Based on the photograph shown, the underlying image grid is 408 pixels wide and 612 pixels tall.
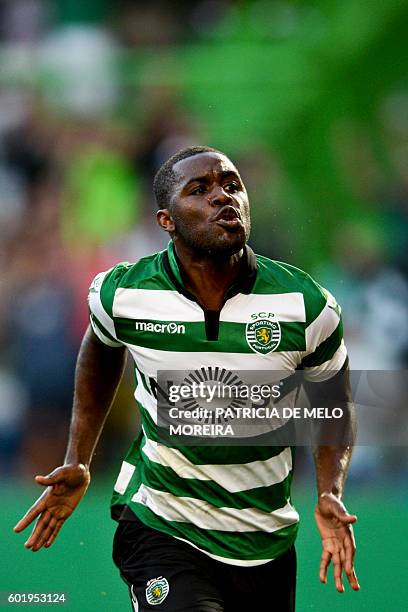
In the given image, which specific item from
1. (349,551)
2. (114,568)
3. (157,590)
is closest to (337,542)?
(349,551)

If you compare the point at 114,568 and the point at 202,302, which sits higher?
the point at 202,302

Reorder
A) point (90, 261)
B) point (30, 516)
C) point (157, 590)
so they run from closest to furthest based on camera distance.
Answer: point (157, 590), point (30, 516), point (90, 261)

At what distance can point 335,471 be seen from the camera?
3.36 metres

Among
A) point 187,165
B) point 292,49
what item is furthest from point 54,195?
point 292,49

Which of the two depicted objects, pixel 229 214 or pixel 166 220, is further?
pixel 166 220

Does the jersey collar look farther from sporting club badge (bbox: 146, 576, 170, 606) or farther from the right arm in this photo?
sporting club badge (bbox: 146, 576, 170, 606)

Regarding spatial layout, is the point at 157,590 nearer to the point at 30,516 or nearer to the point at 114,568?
the point at 30,516

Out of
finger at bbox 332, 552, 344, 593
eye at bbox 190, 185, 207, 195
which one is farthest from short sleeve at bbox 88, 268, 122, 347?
finger at bbox 332, 552, 344, 593

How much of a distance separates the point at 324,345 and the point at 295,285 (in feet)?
0.73

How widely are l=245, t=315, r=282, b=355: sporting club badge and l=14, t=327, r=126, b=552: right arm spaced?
1.86 ft

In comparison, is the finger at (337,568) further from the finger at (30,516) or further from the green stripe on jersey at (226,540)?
the finger at (30,516)

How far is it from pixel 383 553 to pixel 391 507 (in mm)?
515

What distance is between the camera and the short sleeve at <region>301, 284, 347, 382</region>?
338 cm

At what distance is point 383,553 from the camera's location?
221 inches
